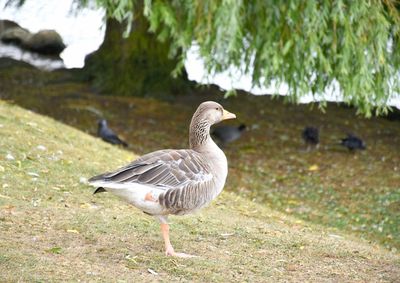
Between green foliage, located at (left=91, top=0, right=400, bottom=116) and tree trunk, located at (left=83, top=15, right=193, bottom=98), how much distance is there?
31.3 feet

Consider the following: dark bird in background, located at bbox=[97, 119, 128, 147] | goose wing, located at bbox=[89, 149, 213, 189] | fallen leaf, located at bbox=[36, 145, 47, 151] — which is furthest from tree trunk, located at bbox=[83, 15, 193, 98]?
goose wing, located at bbox=[89, 149, 213, 189]

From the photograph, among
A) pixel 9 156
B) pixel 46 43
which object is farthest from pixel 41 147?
pixel 46 43

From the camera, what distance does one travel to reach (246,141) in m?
19.0

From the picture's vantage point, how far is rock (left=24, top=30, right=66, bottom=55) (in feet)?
93.7

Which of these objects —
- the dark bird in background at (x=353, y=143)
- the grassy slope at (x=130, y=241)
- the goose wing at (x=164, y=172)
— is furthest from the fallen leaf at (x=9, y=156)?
the dark bird in background at (x=353, y=143)

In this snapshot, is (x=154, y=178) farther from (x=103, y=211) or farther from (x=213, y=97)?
(x=213, y=97)

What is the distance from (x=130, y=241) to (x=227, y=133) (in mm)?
10814

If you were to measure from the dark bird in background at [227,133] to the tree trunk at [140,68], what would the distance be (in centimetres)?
406

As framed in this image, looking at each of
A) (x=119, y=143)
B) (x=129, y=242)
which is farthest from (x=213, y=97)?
(x=129, y=242)

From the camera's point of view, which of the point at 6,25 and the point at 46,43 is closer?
the point at 46,43

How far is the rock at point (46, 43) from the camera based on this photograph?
28562mm

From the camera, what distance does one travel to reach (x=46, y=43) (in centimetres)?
2888

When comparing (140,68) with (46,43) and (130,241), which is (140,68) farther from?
(130,241)

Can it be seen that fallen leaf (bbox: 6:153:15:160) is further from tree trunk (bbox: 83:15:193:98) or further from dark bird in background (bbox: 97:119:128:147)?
tree trunk (bbox: 83:15:193:98)
